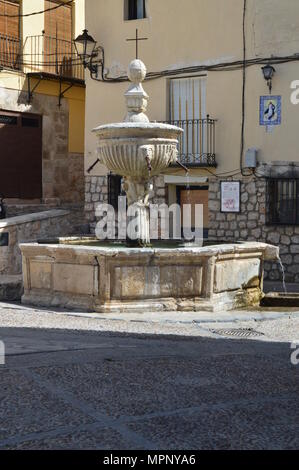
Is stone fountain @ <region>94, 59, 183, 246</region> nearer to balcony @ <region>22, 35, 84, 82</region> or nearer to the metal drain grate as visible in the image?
the metal drain grate

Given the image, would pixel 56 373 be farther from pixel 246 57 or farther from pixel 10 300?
pixel 246 57

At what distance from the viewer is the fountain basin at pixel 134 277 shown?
9.60 m

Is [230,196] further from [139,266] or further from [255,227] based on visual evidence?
[139,266]

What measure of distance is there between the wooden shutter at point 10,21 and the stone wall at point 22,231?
5.55 metres

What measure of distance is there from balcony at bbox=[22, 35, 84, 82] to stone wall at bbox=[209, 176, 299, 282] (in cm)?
635

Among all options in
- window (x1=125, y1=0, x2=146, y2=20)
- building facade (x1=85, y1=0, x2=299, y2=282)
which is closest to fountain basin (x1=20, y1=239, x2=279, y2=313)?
building facade (x1=85, y1=0, x2=299, y2=282)

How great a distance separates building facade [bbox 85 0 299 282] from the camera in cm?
1525

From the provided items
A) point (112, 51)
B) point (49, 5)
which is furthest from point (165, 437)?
point (49, 5)

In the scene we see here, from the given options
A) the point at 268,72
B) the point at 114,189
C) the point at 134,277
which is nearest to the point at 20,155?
the point at 114,189

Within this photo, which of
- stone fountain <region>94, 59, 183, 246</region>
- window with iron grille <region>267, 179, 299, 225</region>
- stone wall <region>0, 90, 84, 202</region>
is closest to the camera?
stone fountain <region>94, 59, 183, 246</region>

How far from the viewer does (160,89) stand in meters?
17.0

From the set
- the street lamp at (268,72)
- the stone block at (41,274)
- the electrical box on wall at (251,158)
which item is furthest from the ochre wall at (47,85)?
the stone block at (41,274)

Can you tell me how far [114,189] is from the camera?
17.8 metres

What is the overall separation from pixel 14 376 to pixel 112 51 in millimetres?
12891
